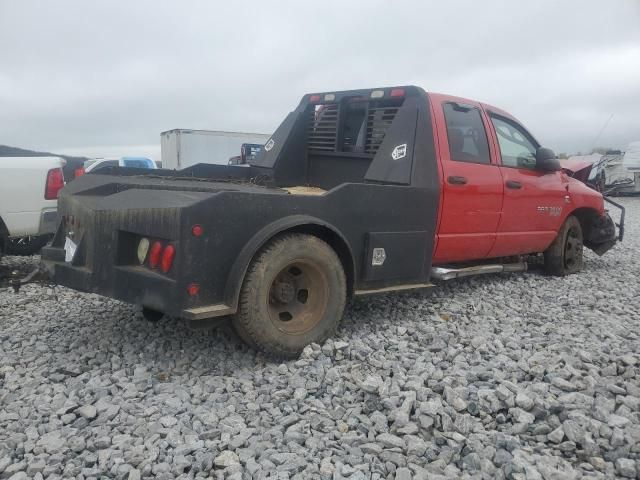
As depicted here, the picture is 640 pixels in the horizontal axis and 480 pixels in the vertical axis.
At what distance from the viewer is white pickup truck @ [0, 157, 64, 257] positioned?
5.81 metres

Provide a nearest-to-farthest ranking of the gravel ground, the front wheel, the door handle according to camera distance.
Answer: the gravel ground < the front wheel < the door handle

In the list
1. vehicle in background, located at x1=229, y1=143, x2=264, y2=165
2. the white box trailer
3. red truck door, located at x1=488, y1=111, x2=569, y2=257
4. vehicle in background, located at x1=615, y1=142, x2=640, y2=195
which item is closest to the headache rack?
red truck door, located at x1=488, y1=111, x2=569, y2=257

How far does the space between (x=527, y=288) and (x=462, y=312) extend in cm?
140

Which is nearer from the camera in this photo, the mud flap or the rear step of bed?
the rear step of bed

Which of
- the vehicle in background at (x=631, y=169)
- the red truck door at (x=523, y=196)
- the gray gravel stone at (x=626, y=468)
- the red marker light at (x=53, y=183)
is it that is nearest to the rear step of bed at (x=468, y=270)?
the red truck door at (x=523, y=196)

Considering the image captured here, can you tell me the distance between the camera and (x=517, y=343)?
12.7 feet

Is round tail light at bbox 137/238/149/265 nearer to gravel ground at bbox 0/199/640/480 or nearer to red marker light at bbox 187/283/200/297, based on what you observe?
red marker light at bbox 187/283/200/297

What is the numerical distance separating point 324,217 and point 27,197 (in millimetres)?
3880

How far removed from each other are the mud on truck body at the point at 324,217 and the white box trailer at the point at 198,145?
15.1 metres

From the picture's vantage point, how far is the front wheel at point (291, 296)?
3408 millimetres

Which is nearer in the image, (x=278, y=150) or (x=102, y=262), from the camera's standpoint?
(x=102, y=262)

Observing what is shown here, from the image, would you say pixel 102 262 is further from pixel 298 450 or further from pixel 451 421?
pixel 451 421

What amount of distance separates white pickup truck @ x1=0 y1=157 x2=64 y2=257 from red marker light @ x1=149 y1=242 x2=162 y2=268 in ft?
10.3

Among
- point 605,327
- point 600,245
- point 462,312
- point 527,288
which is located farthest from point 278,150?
point 600,245
